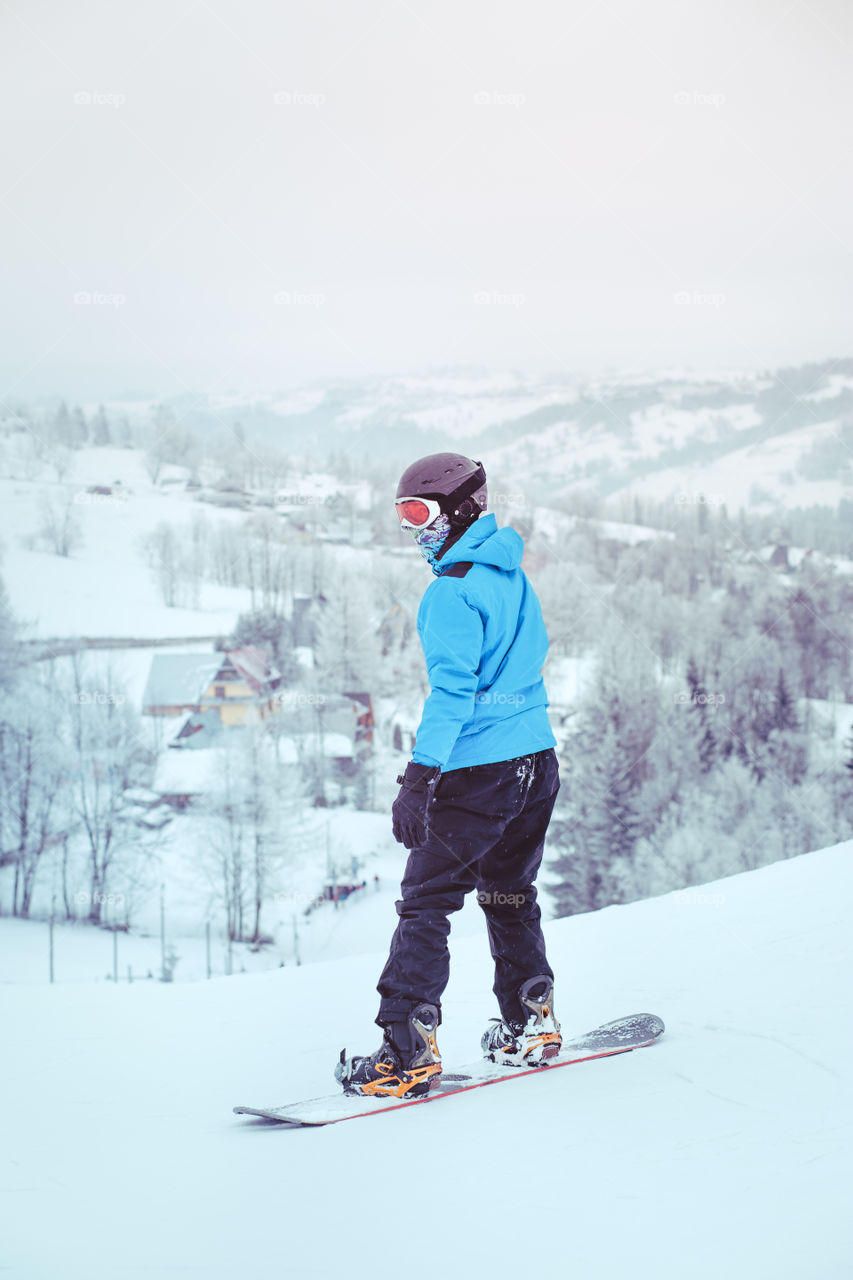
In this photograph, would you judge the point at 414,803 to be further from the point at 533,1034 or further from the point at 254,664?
the point at 254,664

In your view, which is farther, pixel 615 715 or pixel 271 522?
pixel 271 522

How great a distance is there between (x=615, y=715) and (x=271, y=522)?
21503 mm

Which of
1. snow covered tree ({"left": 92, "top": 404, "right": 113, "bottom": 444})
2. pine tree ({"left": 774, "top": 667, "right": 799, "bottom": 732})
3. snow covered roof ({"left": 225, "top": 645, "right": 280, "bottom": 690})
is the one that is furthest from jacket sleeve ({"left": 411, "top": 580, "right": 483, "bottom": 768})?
snow covered tree ({"left": 92, "top": 404, "right": 113, "bottom": 444})

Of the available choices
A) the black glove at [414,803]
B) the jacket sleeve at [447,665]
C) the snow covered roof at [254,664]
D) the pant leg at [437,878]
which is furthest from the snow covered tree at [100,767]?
the jacket sleeve at [447,665]

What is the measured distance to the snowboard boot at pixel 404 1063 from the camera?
2.18m

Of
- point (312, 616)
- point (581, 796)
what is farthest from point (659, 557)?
point (581, 796)

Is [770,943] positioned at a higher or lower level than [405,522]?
lower

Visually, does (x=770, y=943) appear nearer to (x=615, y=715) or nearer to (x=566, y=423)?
(x=615, y=715)

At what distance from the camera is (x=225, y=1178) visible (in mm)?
1775

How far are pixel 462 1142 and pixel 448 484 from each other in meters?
1.43

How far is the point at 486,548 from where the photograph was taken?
2.25m

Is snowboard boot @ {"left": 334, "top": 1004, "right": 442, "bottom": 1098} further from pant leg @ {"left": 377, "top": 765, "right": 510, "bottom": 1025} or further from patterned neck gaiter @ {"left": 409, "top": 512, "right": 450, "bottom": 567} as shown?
patterned neck gaiter @ {"left": 409, "top": 512, "right": 450, "bottom": 567}

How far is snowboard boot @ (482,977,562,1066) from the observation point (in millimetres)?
2355

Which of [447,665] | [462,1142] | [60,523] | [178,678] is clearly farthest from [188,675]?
[462,1142]
